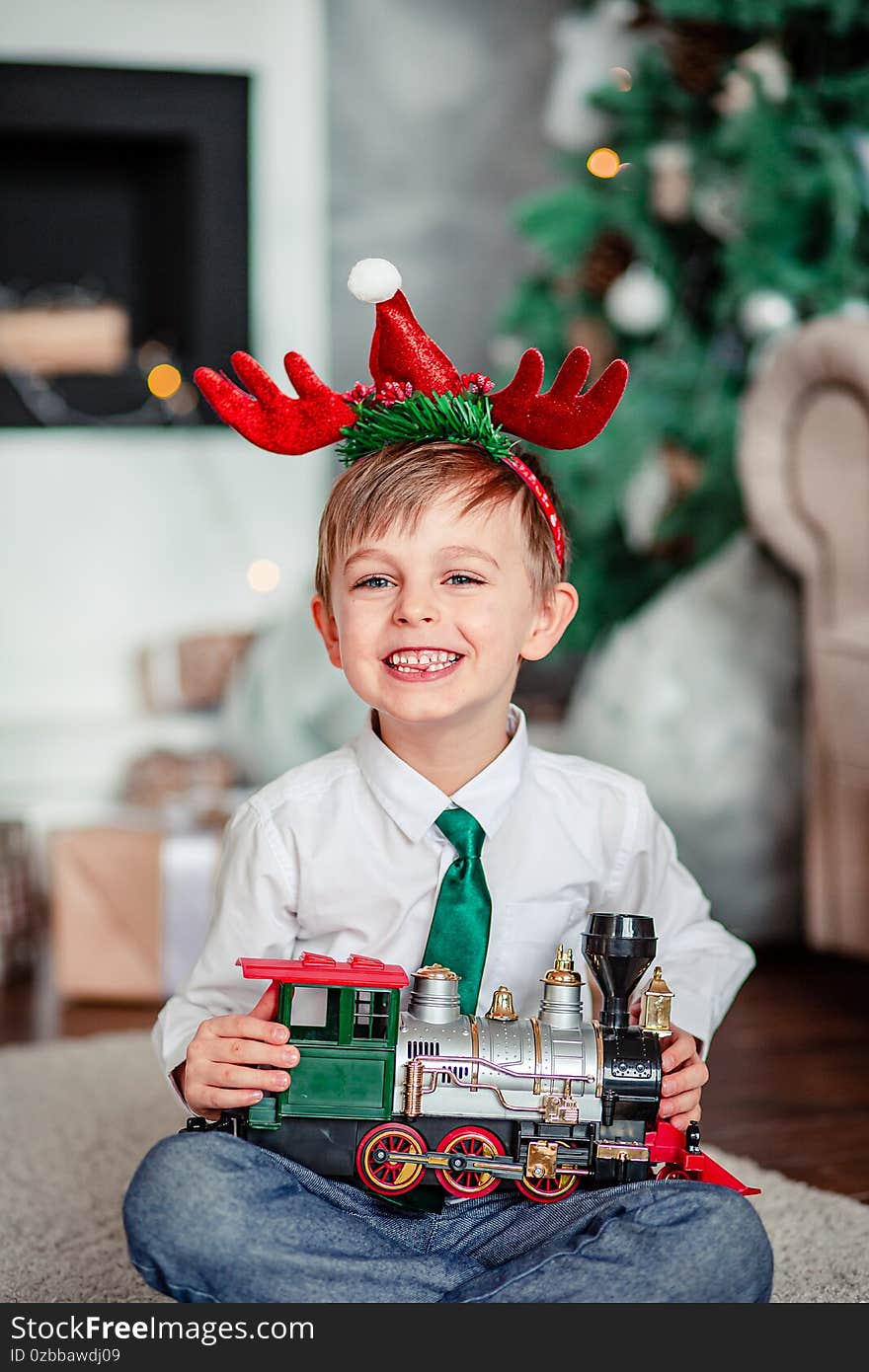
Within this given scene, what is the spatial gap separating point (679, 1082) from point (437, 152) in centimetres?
266

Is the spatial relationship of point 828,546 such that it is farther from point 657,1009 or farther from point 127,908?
point 657,1009

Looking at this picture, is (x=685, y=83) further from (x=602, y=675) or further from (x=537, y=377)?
(x=537, y=377)

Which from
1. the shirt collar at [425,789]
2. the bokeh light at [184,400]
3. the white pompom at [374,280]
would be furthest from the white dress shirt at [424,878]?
the bokeh light at [184,400]

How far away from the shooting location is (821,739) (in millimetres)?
2211

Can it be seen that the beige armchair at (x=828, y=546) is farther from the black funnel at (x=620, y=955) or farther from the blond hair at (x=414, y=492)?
the black funnel at (x=620, y=955)

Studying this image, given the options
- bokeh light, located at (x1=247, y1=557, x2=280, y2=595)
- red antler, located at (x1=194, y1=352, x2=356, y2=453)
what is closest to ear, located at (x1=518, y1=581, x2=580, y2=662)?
red antler, located at (x1=194, y1=352, x2=356, y2=453)

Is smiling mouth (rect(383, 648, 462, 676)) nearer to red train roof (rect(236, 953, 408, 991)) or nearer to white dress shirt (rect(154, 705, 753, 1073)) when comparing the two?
white dress shirt (rect(154, 705, 753, 1073))

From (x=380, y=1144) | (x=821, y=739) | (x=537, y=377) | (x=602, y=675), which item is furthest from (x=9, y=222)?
(x=380, y=1144)

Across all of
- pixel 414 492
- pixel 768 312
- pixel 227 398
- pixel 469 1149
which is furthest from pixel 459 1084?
pixel 768 312

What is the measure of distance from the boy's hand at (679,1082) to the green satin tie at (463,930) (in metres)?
0.14

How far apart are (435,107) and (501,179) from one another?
0.20 meters

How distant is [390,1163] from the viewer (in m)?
1.00

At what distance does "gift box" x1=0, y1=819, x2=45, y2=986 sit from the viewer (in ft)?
7.77
